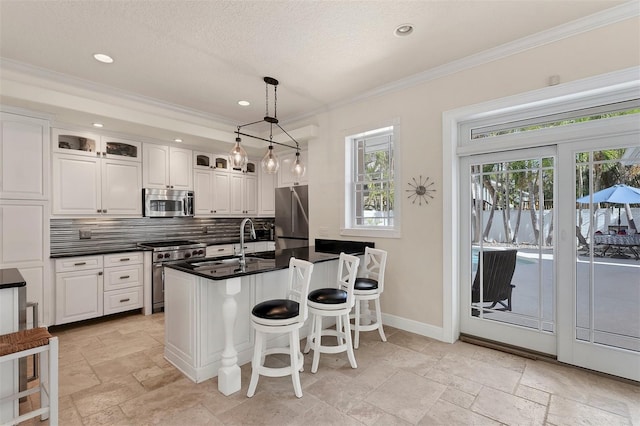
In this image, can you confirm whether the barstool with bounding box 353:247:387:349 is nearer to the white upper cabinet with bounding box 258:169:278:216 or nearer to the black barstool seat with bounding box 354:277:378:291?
the black barstool seat with bounding box 354:277:378:291

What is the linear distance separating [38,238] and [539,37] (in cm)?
542

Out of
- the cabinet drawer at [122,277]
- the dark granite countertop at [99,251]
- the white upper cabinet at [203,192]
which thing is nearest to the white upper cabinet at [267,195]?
the white upper cabinet at [203,192]

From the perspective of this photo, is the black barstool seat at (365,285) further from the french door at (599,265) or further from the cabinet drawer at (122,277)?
the cabinet drawer at (122,277)

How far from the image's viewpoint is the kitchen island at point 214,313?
2.33m

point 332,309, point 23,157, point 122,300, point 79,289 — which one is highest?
point 23,157

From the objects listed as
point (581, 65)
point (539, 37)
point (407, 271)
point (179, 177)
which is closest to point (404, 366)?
point (407, 271)

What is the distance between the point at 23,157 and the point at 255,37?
2942 millimetres

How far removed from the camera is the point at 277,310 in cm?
225

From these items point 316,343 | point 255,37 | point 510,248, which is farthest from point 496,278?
point 255,37

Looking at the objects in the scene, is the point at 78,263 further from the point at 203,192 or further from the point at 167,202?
the point at 203,192

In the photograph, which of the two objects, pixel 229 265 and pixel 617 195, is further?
pixel 229 265

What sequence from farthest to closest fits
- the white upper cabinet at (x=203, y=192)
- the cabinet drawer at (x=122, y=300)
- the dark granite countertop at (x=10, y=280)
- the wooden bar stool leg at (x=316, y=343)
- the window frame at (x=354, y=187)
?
the white upper cabinet at (x=203, y=192) → the cabinet drawer at (x=122, y=300) → the window frame at (x=354, y=187) → the wooden bar stool leg at (x=316, y=343) → the dark granite countertop at (x=10, y=280)

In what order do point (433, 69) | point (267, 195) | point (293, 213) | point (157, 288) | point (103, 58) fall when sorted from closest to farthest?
1. point (103, 58)
2. point (433, 69)
3. point (157, 288)
4. point (293, 213)
5. point (267, 195)

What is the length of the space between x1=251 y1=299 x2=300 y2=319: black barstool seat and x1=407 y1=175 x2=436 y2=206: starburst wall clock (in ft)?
6.05
